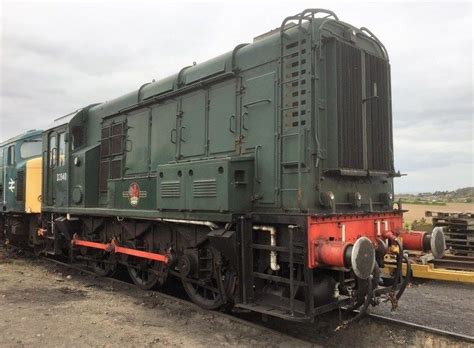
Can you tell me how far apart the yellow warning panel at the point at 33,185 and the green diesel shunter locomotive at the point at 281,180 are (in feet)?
15.8

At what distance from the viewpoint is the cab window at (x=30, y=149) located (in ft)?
42.3

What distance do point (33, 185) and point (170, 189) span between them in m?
6.88

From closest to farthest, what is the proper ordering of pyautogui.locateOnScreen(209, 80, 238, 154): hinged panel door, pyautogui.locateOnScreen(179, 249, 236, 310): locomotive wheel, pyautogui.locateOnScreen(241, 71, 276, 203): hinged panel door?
1. pyautogui.locateOnScreen(241, 71, 276, 203): hinged panel door
2. pyautogui.locateOnScreen(179, 249, 236, 310): locomotive wheel
3. pyautogui.locateOnScreen(209, 80, 238, 154): hinged panel door

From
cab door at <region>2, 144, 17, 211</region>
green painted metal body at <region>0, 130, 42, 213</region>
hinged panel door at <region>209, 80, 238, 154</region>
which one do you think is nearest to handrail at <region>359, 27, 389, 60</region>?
hinged panel door at <region>209, 80, 238, 154</region>

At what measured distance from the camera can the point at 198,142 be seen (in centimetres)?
725

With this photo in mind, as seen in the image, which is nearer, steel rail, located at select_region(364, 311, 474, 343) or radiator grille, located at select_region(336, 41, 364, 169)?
steel rail, located at select_region(364, 311, 474, 343)

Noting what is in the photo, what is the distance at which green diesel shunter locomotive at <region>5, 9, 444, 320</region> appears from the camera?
542cm

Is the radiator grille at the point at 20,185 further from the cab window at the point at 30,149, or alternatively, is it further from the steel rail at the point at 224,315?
the steel rail at the point at 224,315

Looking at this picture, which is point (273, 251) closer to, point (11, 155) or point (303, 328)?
point (303, 328)

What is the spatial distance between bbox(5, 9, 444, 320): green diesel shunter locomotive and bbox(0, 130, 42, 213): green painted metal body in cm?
592

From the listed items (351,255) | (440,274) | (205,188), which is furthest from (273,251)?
(440,274)

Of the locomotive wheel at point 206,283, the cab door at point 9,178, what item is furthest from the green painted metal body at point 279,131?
the cab door at point 9,178

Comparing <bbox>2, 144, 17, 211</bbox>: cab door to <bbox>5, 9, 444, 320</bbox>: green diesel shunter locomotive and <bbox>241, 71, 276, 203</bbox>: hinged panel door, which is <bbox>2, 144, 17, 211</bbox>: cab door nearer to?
<bbox>5, 9, 444, 320</bbox>: green diesel shunter locomotive

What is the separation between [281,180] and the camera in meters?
5.78
